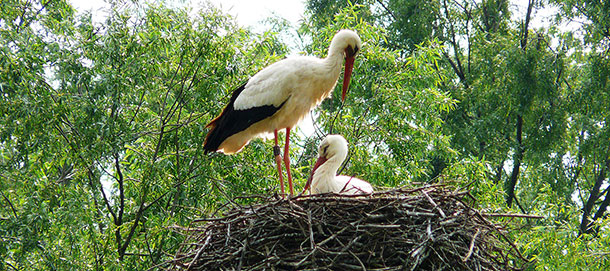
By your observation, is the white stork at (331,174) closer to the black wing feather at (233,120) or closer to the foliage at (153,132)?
the black wing feather at (233,120)

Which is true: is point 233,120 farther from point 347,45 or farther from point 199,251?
point 199,251

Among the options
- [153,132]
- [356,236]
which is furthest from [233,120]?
[153,132]

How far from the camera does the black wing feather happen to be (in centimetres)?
693

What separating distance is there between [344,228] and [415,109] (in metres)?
6.00

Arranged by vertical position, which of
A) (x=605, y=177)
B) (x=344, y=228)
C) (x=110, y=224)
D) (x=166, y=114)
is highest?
(x=166, y=114)

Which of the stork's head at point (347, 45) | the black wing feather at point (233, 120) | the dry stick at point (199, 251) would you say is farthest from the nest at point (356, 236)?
the stork's head at point (347, 45)

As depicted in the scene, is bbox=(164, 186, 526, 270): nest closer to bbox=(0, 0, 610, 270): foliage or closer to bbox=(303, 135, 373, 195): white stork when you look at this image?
bbox=(303, 135, 373, 195): white stork

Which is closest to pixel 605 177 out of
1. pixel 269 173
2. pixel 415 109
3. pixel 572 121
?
pixel 572 121

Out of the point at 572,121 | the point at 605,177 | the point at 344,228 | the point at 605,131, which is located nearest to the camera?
the point at 344,228

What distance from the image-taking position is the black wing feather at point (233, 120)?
6929 millimetres

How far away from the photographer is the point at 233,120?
22.9 feet

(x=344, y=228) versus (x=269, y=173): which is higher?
(x=269, y=173)

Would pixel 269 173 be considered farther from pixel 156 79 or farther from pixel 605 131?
pixel 605 131

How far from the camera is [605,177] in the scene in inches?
626
